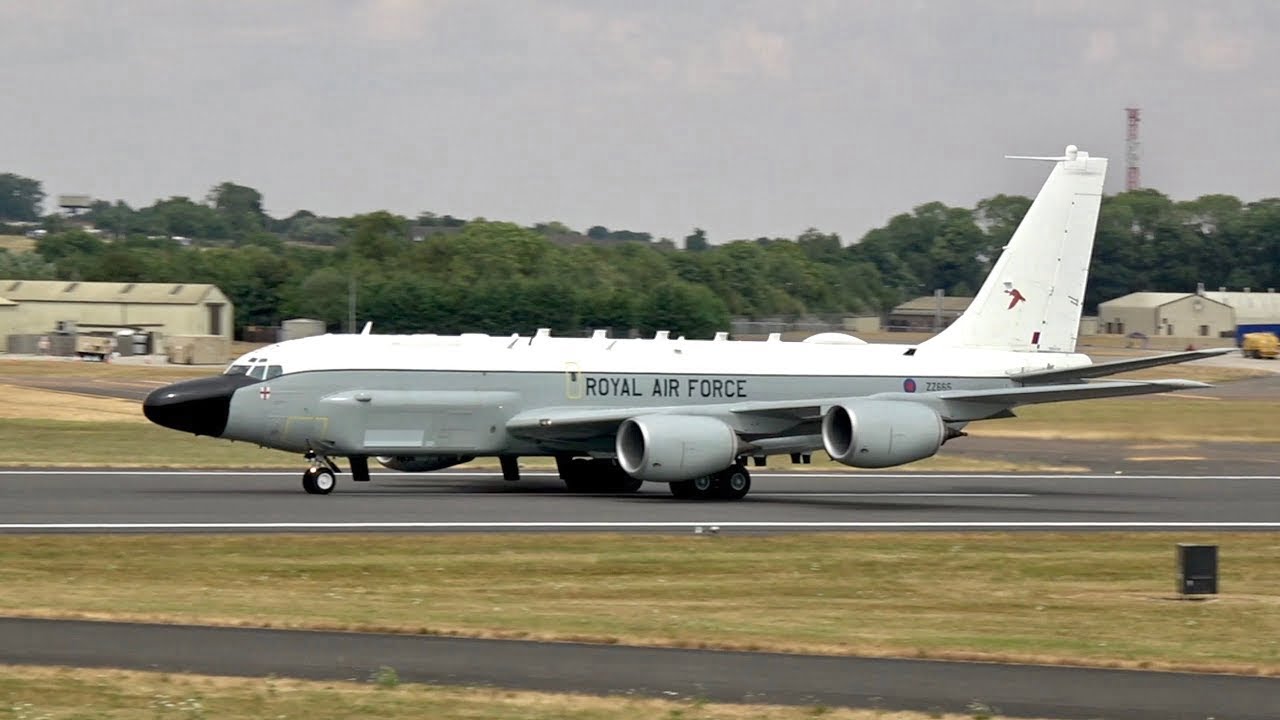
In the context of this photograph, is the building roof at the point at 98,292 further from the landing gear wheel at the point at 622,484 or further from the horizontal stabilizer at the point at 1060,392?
the horizontal stabilizer at the point at 1060,392

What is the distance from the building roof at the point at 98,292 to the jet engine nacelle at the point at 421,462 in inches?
2917

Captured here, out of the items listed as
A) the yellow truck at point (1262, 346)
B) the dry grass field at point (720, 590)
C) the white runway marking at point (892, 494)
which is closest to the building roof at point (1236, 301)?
the yellow truck at point (1262, 346)

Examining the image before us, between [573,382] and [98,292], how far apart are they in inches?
3195

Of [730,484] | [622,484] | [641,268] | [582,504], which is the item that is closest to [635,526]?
[582,504]

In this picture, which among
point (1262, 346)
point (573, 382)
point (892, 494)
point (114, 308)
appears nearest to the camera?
point (573, 382)

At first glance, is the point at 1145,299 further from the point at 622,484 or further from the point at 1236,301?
the point at 622,484

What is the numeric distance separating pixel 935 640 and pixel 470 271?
61.5 m

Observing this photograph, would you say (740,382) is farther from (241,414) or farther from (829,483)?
(241,414)

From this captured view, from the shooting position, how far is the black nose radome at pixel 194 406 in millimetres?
31328

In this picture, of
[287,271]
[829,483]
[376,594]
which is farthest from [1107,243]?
[376,594]

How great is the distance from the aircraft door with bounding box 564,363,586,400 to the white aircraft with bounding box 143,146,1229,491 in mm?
19

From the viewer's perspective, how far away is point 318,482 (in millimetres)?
32562

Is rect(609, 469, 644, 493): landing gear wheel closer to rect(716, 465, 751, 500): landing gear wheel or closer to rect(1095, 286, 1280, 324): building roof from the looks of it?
rect(716, 465, 751, 500): landing gear wheel

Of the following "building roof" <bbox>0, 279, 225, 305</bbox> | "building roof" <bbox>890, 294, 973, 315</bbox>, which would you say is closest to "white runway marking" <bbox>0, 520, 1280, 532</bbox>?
"building roof" <bbox>890, 294, 973, 315</bbox>
